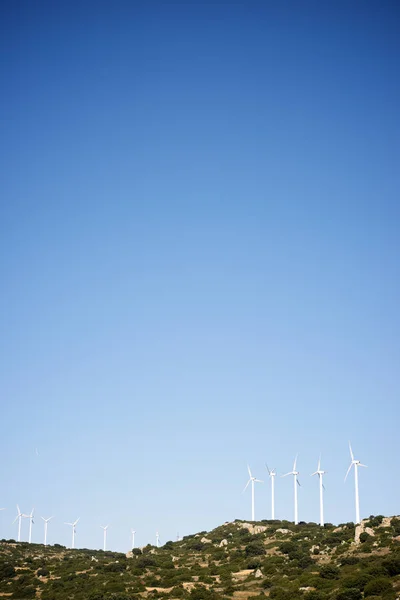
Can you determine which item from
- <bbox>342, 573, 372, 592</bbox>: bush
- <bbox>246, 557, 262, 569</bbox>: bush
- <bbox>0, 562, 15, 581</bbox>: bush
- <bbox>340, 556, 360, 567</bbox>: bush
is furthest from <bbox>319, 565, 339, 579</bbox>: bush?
<bbox>0, 562, 15, 581</bbox>: bush

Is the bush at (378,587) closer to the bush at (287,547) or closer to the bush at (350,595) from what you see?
the bush at (350,595)

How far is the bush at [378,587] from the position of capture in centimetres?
7206

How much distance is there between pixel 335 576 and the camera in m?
86.9

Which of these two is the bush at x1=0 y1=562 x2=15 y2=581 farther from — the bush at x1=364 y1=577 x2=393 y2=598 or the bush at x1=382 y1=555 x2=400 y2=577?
the bush at x1=364 y1=577 x2=393 y2=598

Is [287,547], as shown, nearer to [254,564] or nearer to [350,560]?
[254,564]

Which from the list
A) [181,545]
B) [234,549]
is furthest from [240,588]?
[181,545]

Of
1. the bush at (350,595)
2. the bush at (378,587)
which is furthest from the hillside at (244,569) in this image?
the bush at (378,587)

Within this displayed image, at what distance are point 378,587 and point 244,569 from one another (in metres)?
38.1

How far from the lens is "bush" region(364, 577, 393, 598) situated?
2837 inches

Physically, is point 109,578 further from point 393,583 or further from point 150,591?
point 393,583

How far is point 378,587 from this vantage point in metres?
72.8

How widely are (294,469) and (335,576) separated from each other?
254 ft

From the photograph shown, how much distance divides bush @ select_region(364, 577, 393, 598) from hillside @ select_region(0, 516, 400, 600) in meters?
0.10

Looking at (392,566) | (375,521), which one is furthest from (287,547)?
(392,566)
